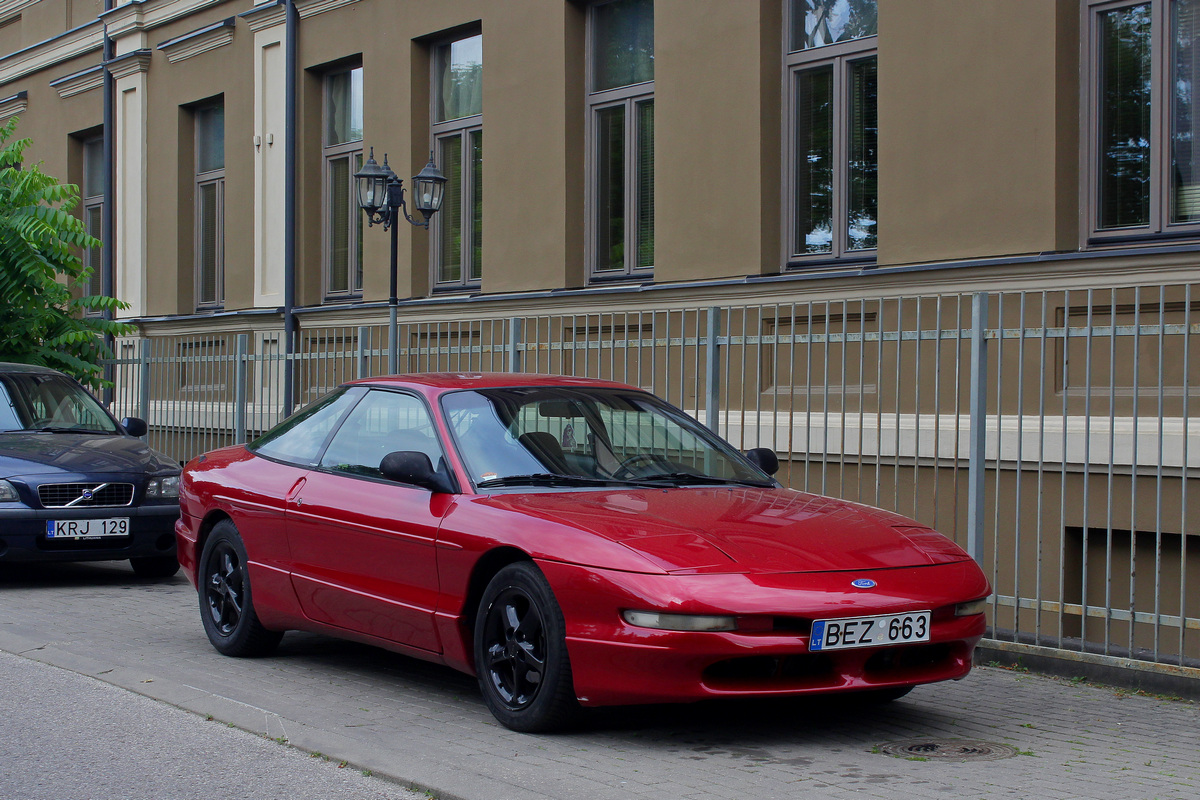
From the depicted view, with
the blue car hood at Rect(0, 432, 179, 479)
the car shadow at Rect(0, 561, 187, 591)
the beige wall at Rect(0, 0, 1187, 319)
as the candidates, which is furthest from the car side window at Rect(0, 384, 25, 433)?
the beige wall at Rect(0, 0, 1187, 319)

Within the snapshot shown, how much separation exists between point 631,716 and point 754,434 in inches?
196

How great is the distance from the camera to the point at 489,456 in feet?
20.3

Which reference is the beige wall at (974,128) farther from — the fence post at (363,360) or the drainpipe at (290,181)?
the drainpipe at (290,181)

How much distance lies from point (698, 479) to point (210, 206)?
14.7 m

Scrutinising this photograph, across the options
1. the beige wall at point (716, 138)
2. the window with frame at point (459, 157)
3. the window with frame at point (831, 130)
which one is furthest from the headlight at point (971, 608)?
the window with frame at point (459, 157)

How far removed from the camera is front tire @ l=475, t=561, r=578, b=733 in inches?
209

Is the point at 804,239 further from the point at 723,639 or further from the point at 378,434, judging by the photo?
the point at 723,639

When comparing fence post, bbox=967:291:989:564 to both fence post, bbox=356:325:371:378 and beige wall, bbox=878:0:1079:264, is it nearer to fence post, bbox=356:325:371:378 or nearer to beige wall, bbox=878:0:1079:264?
beige wall, bbox=878:0:1079:264

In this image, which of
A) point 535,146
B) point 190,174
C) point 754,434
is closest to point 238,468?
point 754,434

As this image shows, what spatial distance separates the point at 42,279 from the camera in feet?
50.4

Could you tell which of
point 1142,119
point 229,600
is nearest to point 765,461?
point 229,600

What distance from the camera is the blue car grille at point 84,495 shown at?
10.0 m

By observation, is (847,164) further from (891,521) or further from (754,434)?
(891,521)

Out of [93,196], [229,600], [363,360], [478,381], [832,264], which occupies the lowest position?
[229,600]
